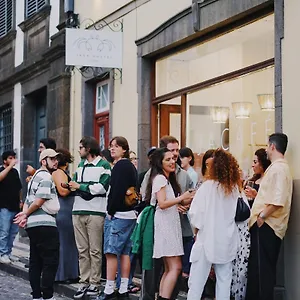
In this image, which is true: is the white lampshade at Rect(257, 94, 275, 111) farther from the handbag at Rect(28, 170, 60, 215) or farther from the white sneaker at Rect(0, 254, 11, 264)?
the white sneaker at Rect(0, 254, 11, 264)

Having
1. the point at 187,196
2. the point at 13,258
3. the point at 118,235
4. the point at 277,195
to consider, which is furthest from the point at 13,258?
the point at 277,195

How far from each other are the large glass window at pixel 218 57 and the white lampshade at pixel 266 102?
0.46 metres

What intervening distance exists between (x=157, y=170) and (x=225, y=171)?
95 centimetres

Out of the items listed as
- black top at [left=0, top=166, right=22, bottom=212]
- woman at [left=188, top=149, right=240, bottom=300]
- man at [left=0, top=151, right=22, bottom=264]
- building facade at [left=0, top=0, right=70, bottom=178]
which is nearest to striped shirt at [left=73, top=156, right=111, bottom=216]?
woman at [left=188, top=149, right=240, bottom=300]

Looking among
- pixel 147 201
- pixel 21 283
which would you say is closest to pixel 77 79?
pixel 21 283

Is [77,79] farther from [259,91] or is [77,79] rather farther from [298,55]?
[298,55]

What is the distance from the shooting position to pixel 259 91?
33.4 feet

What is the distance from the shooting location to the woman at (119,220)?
31.4 ft

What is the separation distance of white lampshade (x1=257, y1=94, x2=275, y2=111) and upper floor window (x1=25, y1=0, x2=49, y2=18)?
8237mm

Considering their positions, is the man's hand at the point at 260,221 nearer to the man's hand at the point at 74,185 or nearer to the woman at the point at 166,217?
the woman at the point at 166,217

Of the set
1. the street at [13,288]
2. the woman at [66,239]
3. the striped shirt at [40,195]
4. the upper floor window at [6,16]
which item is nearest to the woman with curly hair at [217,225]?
the striped shirt at [40,195]

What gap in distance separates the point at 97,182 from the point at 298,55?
3.01 m

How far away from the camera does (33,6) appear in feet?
60.1

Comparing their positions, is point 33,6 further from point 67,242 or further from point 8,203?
point 67,242
